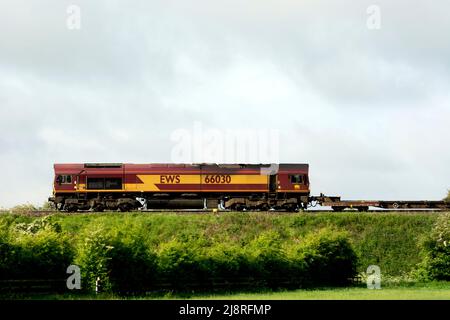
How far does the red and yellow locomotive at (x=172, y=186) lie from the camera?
50.5 m

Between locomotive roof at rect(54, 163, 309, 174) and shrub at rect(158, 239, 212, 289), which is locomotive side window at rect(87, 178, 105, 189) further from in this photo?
shrub at rect(158, 239, 212, 289)

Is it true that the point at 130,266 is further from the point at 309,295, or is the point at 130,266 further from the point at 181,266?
the point at 309,295

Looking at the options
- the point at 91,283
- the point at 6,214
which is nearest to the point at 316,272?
the point at 91,283

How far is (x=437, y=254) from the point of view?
135ft

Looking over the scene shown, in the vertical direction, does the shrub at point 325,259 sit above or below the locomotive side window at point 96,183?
below

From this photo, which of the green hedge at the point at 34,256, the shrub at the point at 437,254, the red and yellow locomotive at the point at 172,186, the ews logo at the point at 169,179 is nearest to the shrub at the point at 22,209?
the red and yellow locomotive at the point at 172,186

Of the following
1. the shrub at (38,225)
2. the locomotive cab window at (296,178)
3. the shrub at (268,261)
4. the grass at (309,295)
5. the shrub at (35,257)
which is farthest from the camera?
the locomotive cab window at (296,178)

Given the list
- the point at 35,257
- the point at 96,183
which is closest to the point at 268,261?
the point at 35,257

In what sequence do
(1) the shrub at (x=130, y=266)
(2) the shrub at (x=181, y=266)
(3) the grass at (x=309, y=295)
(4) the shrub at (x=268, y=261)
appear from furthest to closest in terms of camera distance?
(4) the shrub at (x=268, y=261), (2) the shrub at (x=181, y=266), (1) the shrub at (x=130, y=266), (3) the grass at (x=309, y=295)

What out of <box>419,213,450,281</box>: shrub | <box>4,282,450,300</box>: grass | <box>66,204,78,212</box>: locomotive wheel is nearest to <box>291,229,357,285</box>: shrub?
<box>4,282,450,300</box>: grass

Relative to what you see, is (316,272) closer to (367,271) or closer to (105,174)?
(367,271)

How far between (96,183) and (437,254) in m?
24.9

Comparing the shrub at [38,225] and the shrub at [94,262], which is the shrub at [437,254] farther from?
the shrub at [38,225]

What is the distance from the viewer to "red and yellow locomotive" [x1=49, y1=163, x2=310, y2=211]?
50.5 meters
